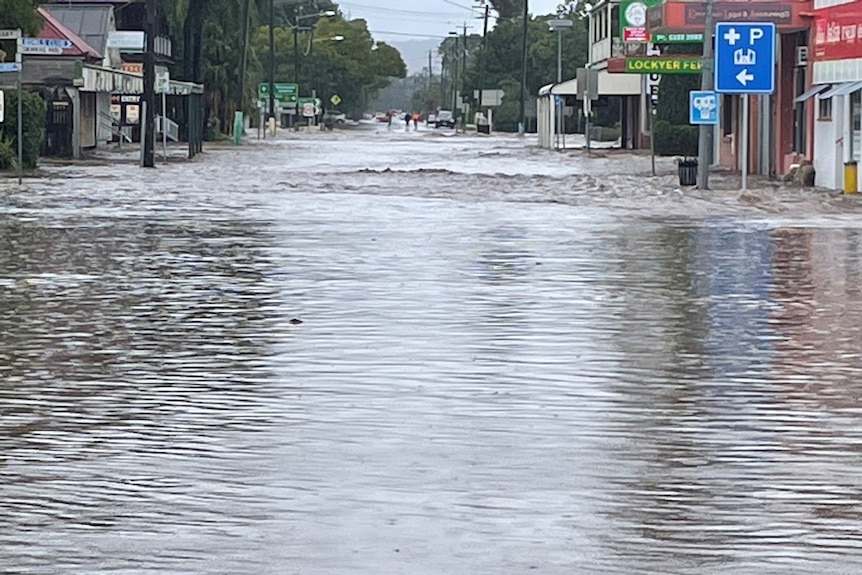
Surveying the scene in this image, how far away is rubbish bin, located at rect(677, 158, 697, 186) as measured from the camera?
38.1m

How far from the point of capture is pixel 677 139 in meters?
64.4

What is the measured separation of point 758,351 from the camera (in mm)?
12852

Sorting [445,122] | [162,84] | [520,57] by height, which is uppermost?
[520,57]

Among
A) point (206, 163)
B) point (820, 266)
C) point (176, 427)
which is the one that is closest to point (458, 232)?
point (820, 266)

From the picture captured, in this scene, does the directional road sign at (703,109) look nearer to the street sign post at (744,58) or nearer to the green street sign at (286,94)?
the street sign post at (744,58)

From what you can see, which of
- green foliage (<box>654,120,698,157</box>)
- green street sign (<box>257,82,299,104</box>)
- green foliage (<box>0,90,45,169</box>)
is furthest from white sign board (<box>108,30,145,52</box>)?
green street sign (<box>257,82,299,104</box>)

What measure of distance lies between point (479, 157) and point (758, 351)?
48.4m

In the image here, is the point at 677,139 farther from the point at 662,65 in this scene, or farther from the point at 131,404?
the point at 131,404

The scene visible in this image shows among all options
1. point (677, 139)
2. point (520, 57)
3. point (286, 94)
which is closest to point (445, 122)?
point (520, 57)

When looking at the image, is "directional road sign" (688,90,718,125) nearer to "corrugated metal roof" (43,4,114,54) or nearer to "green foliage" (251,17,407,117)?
"corrugated metal roof" (43,4,114,54)

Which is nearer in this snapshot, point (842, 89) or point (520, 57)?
point (842, 89)

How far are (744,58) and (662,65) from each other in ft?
48.5

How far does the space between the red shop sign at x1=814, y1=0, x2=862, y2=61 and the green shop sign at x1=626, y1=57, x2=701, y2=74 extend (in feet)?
24.6

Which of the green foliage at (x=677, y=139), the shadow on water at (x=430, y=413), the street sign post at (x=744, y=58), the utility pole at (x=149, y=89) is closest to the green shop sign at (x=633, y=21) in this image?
the green foliage at (x=677, y=139)
